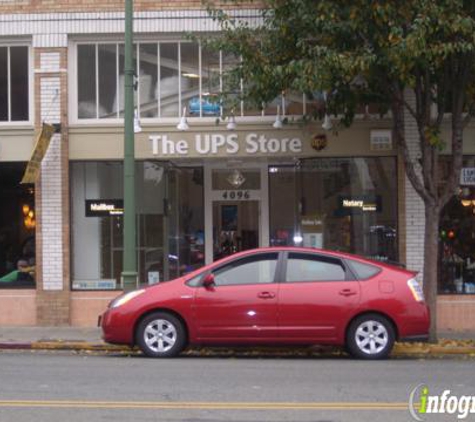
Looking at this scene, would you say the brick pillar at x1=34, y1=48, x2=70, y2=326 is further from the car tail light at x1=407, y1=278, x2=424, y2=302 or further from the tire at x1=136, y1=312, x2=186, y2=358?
the car tail light at x1=407, y1=278, x2=424, y2=302

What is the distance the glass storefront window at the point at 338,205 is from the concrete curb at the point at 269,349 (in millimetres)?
3199

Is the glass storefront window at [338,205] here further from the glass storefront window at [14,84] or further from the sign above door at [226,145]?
the glass storefront window at [14,84]

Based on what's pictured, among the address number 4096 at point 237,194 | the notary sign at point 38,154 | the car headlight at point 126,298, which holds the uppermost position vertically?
the notary sign at point 38,154

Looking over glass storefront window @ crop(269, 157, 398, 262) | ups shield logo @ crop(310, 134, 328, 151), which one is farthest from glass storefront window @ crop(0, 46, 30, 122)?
ups shield logo @ crop(310, 134, 328, 151)

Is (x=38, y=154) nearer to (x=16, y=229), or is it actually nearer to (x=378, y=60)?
(x=16, y=229)

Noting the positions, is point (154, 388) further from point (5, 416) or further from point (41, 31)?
point (41, 31)

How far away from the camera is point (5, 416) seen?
7.43m

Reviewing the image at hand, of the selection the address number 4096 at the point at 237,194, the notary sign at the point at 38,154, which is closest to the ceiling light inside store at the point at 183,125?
the address number 4096 at the point at 237,194

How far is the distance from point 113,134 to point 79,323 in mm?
3568

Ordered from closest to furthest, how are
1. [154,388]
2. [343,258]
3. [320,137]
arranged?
[154,388], [343,258], [320,137]

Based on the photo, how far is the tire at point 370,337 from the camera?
37.2 feet

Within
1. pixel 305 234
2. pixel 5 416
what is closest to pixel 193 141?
pixel 305 234

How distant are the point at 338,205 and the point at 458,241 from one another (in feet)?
7.58

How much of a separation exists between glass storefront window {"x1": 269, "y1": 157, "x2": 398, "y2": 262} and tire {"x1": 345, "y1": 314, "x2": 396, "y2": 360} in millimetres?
4270
